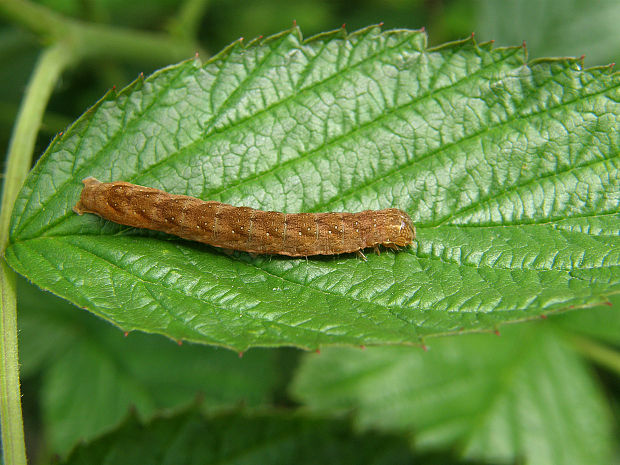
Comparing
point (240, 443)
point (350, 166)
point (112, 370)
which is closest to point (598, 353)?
point (350, 166)

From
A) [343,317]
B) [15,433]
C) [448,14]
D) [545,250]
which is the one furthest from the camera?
[448,14]

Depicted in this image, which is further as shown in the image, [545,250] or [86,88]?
[86,88]

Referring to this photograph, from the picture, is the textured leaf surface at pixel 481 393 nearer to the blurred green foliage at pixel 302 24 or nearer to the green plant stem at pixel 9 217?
the green plant stem at pixel 9 217

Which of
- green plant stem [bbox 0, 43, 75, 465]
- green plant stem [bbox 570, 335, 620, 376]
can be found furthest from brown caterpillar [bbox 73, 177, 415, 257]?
green plant stem [bbox 570, 335, 620, 376]

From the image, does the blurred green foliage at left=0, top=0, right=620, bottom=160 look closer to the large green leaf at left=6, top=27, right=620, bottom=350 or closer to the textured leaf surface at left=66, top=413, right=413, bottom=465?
the large green leaf at left=6, top=27, right=620, bottom=350

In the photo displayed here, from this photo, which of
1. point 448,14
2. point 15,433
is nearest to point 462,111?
point 15,433

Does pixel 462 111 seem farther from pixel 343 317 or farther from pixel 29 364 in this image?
pixel 29 364
